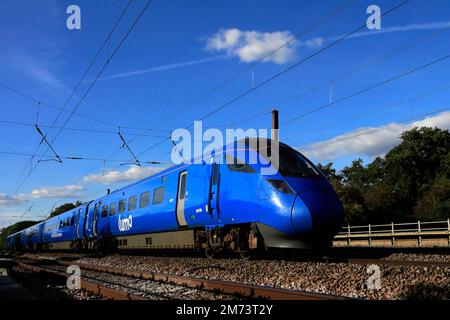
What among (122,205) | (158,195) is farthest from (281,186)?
(122,205)

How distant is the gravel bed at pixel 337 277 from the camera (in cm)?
677

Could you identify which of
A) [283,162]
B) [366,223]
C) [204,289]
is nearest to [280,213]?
[283,162]

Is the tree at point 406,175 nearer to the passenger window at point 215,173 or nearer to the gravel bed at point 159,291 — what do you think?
the passenger window at point 215,173

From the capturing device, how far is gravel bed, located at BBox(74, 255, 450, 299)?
6773mm

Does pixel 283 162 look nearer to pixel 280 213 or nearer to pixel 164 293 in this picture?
pixel 280 213

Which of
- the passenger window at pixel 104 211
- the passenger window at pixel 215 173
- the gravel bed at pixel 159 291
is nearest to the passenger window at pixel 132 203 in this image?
the passenger window at pixel 104 211

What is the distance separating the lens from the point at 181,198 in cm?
1463

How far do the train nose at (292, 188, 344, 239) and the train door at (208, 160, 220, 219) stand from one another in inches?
109

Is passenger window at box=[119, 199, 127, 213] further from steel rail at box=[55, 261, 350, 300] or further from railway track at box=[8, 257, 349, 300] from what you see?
steel rail at box=[55, 261, 350, 300]

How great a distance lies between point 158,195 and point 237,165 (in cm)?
544

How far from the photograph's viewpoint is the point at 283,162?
11.3 meters

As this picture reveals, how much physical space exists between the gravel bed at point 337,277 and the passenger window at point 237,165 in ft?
7.57

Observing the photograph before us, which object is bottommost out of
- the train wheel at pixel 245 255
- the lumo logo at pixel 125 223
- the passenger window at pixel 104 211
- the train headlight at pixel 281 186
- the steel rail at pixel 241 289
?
the steel rail at pixel 241 289
